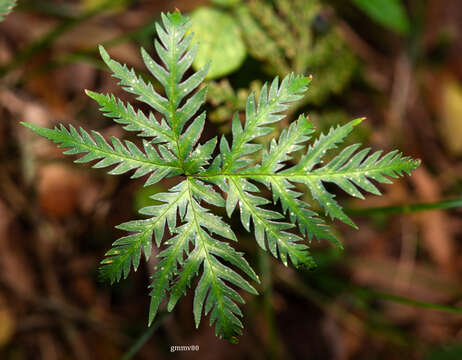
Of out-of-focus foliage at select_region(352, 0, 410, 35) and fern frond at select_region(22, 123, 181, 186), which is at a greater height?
out-of-focus foliage at select_region(352, 0, 410, 35)

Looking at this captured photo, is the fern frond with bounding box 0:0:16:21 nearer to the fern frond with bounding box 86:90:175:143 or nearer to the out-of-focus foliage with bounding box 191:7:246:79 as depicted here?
the fern frond with bounding box 86:90:175:143

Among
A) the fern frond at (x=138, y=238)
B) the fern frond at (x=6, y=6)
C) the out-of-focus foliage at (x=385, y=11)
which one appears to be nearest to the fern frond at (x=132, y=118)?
the fern frond at (x=138, y=238)

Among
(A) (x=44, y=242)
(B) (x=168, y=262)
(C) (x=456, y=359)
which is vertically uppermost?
(A) (x=44, y=242)

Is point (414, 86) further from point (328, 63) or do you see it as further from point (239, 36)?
point (239, 36)

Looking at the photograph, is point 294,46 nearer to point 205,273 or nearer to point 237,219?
point 237,219

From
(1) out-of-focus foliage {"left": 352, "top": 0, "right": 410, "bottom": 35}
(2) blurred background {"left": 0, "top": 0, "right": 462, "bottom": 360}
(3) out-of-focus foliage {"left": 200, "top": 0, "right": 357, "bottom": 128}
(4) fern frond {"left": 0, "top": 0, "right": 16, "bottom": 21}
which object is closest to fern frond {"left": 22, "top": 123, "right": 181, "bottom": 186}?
(4) fern frond {"left": 0, "top": 0, "right": 16, "bottom": 21}

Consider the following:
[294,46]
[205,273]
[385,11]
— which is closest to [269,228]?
[205,273]

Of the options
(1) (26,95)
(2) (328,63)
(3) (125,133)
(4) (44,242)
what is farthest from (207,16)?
(4) (44,242)
